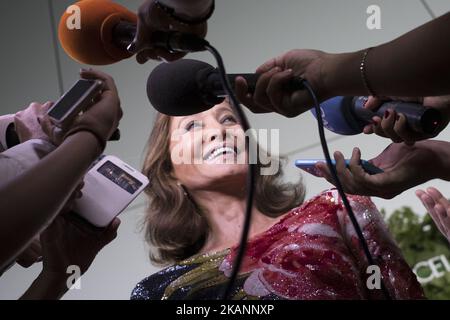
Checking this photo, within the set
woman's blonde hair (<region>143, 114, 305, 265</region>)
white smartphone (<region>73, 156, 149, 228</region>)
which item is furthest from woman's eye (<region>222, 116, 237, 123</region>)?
white smartphone (<region>73, 156, 149, 228</region>)

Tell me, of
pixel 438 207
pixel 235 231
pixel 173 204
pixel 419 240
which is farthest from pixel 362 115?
pixel 419 240

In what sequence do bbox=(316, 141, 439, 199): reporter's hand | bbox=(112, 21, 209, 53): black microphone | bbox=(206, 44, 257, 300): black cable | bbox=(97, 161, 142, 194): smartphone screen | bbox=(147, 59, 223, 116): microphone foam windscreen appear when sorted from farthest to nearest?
1. bbox=(97, 161, 142, 194): smartphone screen
2. bbox=(316, 141, 439, 199): reporter's hand
3. bbox=(147, 59, 223, 116): microphone foam windscreen
4. bbox=(112, 21, 209, 53): black microphone
5. bbox=(206, 44, 257, 300): black cable

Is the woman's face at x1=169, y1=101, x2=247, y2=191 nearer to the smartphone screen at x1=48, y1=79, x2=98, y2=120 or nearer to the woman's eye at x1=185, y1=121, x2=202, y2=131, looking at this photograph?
the woman's eye at x1=185, y1=121, x2=202, y2=131

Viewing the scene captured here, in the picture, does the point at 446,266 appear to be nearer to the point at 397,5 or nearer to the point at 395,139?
the point at 397,5

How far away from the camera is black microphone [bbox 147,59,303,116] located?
2.42 ft

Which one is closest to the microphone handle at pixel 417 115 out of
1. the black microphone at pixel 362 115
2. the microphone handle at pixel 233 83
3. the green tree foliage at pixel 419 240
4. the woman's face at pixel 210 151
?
the black microphone at pixel 362 115

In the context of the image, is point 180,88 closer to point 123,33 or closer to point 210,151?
point 123,33

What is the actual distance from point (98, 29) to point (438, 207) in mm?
574

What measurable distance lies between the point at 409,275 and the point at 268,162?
2.04ft

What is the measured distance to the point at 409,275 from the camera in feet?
3.48

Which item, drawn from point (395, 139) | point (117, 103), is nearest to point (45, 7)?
point (117, 103)

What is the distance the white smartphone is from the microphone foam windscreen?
18 cm

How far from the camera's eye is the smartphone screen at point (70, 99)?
750 mm

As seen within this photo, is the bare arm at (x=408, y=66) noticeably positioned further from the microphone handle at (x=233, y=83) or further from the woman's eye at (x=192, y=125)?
the woman's eye at (x=192, y=125)
